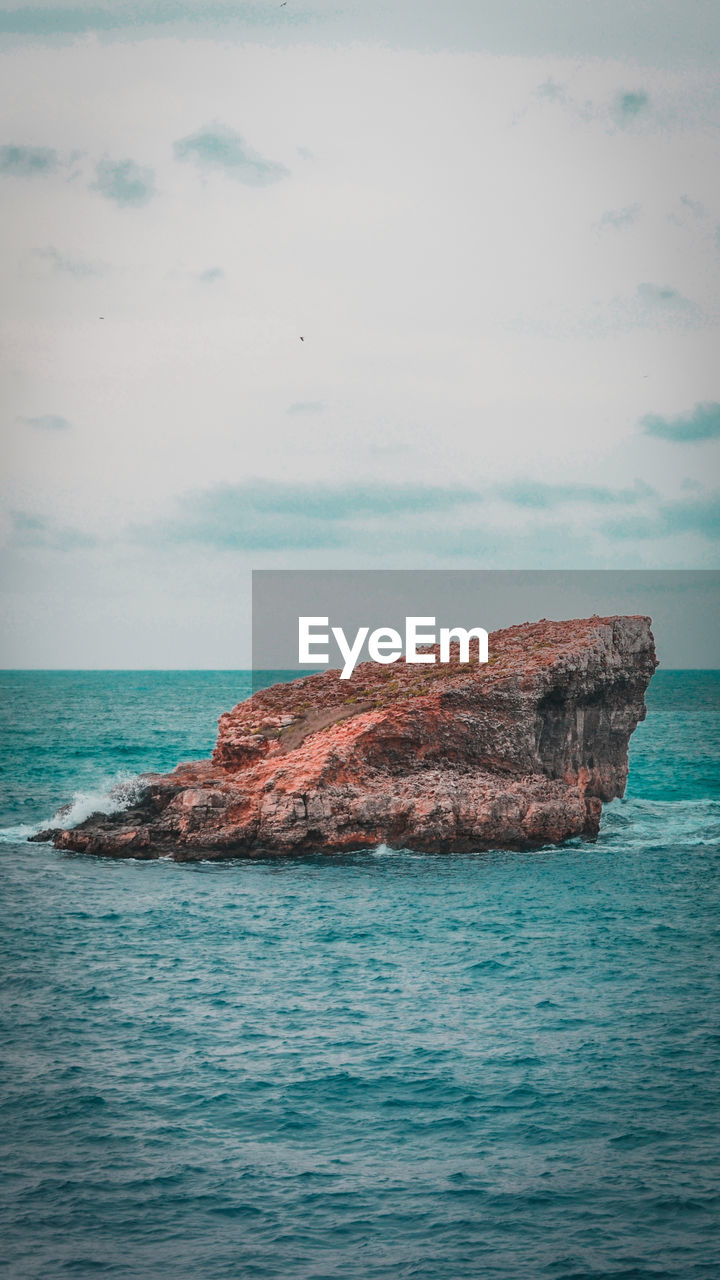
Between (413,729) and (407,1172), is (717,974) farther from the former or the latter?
(413,729)

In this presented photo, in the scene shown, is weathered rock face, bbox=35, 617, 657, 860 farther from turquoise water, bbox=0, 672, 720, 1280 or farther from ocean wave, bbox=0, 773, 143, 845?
turquoise water, bbox=0, 672, 720, 1280

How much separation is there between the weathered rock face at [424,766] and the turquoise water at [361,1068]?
150 cm

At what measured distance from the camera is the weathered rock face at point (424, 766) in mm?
38906

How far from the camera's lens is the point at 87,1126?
18.9m

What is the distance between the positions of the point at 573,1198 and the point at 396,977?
32.7 ft

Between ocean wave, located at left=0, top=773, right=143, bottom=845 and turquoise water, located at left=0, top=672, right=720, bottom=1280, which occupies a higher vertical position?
ocean wave, located at left=0, top=773, right=143, bottom=845

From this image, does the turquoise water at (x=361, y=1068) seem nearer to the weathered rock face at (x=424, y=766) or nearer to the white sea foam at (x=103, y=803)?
the weathered rock face at (x=424, y=766)

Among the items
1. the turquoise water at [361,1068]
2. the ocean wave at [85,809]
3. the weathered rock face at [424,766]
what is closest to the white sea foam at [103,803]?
the ocean wave at [85,809]

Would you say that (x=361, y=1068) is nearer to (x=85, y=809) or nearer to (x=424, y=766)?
(x=424, y=766)

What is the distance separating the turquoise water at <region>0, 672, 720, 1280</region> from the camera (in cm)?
1572

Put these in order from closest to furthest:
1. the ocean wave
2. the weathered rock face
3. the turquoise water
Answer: the turquoise water < the weathered rock face < the ocean wave

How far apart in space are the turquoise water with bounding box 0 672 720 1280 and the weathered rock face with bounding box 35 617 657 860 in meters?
1.50

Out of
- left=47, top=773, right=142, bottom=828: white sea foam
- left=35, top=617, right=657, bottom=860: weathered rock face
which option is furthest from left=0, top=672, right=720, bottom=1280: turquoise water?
left=47, top=773, right=142, bottom=828: white sea foam

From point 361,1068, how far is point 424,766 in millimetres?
20284
